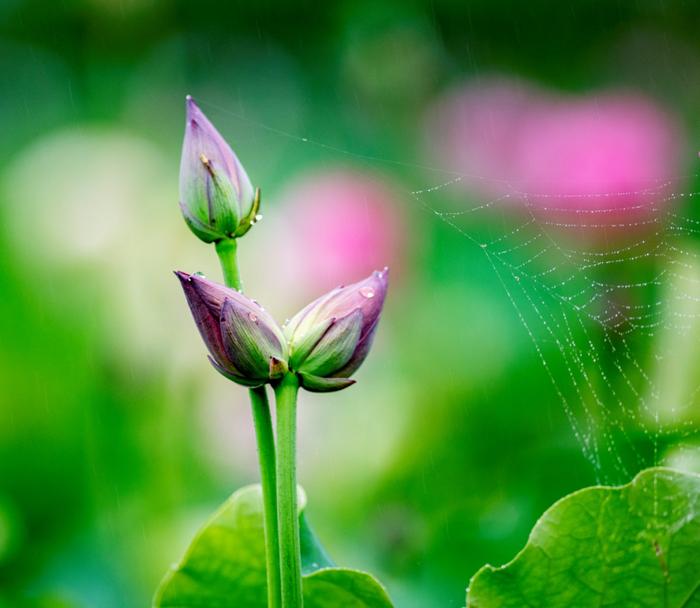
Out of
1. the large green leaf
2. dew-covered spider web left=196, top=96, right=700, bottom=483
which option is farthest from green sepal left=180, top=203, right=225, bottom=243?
dew-covered spider web left=196, top=96, right=700, bottom=483

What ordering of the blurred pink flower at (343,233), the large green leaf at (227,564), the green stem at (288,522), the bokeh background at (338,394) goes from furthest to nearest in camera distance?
the blurred pink flower at (343,233)
the bokeh background at (338,394)
the large green leaf at (227,564)
the green stem at (288,522)

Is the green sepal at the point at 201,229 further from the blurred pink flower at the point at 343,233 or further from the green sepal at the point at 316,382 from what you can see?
the blurred pink flower at the point at 343,233

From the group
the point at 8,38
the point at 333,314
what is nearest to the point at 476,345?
the point at 333,314

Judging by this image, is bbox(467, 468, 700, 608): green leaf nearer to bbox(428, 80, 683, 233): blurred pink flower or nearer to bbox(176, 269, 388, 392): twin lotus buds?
bbox(176, 269, 388, 392): twin lotus buds

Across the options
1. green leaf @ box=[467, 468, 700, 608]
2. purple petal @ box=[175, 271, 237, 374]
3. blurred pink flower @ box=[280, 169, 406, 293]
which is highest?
blurred pink flower @ box=[280, 169, 406, 293]

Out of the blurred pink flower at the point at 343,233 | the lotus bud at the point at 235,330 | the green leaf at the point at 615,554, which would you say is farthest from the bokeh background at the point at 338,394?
the lotus bud at the point at 235,330

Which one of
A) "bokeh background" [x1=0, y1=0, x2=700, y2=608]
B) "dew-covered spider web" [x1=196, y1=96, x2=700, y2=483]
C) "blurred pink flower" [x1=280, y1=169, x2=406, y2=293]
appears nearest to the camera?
"dew-covered spider web" [x1=196, y1=96, x2=700, y2=483]
